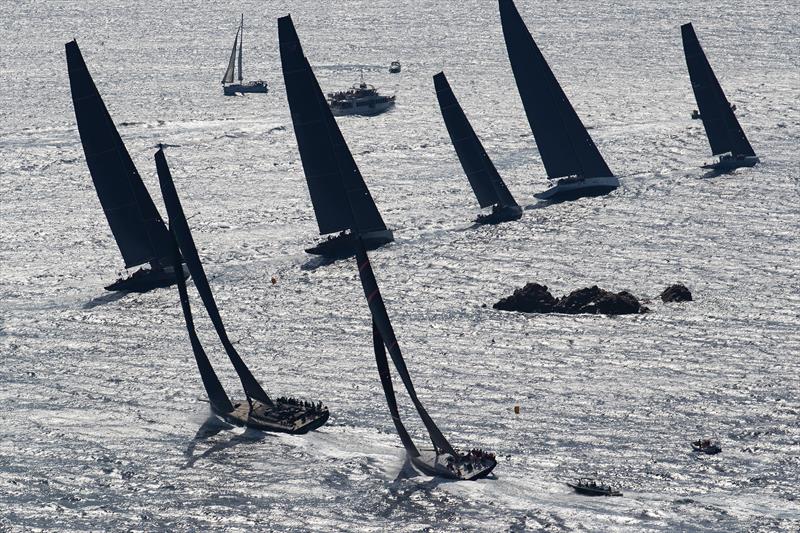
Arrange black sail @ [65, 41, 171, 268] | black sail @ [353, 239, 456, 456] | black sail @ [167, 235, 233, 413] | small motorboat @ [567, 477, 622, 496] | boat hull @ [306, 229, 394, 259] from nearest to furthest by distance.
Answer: small motorboat @ [567, 477, 622, 496] → black sail @ [353, 239, 456, 456] → black sail @ [167, 235, 233, 413] → black sail @ [65, 41, 171, 268] → boat hull @ [306, 229, 394, 259]

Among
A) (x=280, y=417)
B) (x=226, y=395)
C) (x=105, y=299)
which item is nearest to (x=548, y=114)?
(x=105, y=299)

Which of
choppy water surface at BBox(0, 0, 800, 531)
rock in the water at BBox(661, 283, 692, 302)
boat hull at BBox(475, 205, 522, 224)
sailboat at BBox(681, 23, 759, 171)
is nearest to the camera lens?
choppy water surface at BBox(0, 0, 800, 531)

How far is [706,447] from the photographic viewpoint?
79.1m

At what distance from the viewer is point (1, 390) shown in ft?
309

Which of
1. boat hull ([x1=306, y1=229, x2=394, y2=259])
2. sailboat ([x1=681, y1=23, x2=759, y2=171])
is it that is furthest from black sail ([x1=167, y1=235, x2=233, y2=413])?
sailboat ([x1=681, y1=23, x2=759, y2=171])

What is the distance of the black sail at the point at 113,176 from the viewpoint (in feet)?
396

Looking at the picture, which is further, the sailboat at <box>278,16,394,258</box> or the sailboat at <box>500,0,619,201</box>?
the sailboat at <box>500,0,619,201</box>

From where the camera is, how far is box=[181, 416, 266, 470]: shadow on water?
82.6 metres

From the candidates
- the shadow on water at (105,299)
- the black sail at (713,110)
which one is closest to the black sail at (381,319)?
the shadow on water at (105,299)

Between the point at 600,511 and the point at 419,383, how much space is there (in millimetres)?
20100

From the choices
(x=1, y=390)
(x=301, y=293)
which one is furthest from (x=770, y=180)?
(x=1, y=390)

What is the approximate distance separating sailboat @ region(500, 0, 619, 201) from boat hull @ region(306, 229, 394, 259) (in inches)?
715

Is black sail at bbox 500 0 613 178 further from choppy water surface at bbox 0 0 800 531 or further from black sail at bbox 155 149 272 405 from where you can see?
black sail at bbox 155 149 272 405

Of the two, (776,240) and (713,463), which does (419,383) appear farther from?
(776,240)
